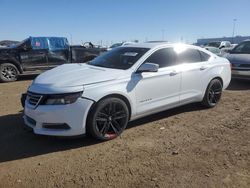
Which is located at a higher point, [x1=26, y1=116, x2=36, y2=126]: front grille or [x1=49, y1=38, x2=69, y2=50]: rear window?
[x1=49, y1=38, x2=69, y2=50]: rear window

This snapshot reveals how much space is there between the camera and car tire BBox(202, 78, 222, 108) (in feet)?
22.0

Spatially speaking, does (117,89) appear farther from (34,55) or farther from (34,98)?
(34,55)

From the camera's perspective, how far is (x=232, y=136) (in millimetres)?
5148

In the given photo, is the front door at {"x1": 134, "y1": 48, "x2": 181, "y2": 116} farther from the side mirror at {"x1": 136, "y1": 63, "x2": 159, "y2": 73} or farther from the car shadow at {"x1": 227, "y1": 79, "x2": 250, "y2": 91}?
the car shadow at {"x1": 227, "y1": 79, "x2": 250, "y2": 91}

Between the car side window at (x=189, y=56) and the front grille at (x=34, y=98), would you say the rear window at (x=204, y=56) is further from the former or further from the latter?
the front grille at (x=34, y=98)

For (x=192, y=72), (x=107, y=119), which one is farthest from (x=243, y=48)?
(x=107, y=119)

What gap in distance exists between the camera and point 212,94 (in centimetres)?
688

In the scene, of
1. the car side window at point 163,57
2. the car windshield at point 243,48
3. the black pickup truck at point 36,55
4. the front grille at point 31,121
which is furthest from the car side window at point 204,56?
the black pickup truck at point 36,55

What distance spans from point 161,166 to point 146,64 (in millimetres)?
1934

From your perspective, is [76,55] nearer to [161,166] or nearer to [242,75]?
[242,75]

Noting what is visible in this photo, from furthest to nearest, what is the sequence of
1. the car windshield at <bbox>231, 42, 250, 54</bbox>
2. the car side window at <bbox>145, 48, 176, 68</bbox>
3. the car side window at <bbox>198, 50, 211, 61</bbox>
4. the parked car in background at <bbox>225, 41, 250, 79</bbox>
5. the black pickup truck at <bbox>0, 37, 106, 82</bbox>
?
the black pickup truck at <bbox>0, 37, 106, 82</bbox>, the car windshield at <bbox>231, 42, 250, 54</bbox>, the parked car in background at <bbox>225, 41, 250, 79</bbox>, the car side window at <bbox>198, 50, 211, 61</bbox>, the car side window at <bbox>145, 48, 176, 68</bbox>

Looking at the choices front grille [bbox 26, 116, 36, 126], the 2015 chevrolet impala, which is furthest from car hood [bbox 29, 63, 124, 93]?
front grille [bbox 26, 116, 36, 126]

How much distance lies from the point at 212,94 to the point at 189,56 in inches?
46.7

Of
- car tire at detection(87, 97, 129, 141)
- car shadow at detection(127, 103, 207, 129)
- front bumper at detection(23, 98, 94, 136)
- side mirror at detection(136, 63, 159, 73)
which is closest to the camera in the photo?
front bumper at detection(23, 98, 94, 136)
